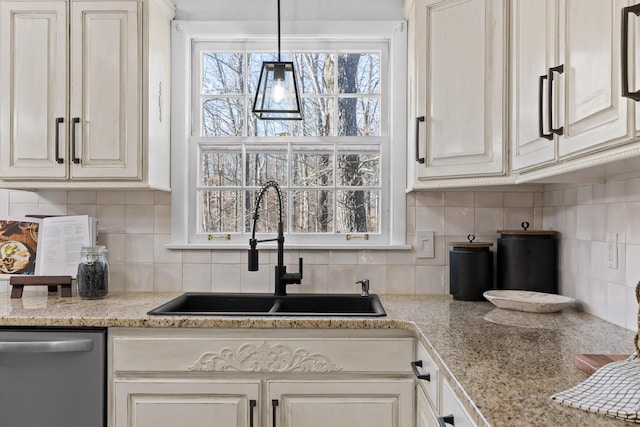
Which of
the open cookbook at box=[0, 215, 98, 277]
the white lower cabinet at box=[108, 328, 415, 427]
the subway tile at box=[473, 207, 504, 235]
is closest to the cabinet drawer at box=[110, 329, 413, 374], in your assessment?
the white lower cabinet at box=[108, 328, 415, 427]

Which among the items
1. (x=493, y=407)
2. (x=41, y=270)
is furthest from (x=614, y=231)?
(x=41, y=270)

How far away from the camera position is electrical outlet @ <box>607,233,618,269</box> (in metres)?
1.65

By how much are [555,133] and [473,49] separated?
2.24ft

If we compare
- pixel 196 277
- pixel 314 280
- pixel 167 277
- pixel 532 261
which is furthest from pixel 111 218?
pixel 532 261

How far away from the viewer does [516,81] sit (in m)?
1.72

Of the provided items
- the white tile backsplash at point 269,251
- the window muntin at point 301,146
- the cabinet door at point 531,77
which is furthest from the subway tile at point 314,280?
the cabinet door at point 531,77

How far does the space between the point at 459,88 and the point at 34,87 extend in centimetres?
181

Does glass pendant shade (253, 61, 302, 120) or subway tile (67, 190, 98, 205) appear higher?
glass pendant shade (253, 61, 302, 120)

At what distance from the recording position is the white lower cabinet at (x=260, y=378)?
1692 mm

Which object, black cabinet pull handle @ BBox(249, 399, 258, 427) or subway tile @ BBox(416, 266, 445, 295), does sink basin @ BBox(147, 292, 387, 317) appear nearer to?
subway tile @ BBox(416, 266, 445, 295)

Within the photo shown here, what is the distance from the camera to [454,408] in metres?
1.13

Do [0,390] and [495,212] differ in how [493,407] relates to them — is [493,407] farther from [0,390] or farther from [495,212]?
[0,390]

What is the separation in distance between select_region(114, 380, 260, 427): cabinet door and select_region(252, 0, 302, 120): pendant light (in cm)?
111

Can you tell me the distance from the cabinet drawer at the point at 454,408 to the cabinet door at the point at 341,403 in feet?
1.47
